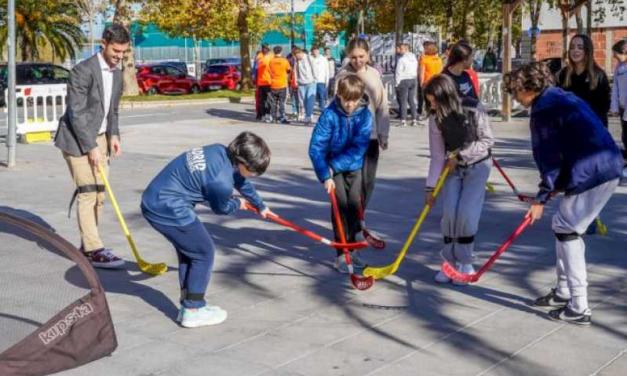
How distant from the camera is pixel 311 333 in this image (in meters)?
5.75

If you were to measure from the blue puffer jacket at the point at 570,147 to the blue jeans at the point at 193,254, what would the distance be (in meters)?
2.13

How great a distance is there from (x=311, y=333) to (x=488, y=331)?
1.08 m

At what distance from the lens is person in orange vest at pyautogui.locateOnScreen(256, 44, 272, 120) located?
20.8m

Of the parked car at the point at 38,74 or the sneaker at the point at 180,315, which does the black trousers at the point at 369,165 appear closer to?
the sneaker at the point at 180,315

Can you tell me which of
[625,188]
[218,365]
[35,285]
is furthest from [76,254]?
[625,188]

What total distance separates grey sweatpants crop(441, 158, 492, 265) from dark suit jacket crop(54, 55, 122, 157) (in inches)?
109

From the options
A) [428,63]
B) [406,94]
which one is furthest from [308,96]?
[428,63]

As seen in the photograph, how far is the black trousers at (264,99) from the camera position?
21.2m

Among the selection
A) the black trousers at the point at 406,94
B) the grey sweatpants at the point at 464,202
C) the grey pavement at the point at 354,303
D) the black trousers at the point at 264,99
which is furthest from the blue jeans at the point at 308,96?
the grey sweatpants at the point at 464,202

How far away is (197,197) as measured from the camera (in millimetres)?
5742

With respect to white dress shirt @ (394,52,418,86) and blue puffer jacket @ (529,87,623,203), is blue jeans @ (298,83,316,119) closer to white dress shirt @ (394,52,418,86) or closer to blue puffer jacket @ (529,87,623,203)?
white dress shirt @ (394,52,418,86)

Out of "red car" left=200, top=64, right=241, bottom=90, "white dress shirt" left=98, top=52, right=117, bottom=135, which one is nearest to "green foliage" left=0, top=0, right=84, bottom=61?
"red car" left=200, top=64, right=241, bottom=90

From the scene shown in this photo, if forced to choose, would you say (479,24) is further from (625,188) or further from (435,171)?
(435,171)

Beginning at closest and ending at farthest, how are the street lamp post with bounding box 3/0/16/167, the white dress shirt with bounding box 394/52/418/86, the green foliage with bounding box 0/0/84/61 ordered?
1. the street lamp post with bounding box 3/0/16/167
2. the white dress shirt with bounding box 394/52/418/86
3. the green foliage with bounding box 0/0/84/61
